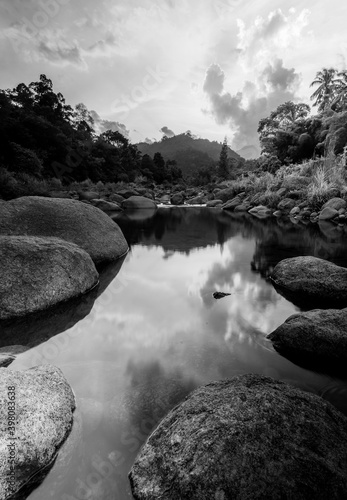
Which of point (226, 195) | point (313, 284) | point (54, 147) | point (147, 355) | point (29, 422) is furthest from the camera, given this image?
point (54, 147)

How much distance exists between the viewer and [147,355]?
10.5 ft

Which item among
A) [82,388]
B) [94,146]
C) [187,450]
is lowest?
[82,388]

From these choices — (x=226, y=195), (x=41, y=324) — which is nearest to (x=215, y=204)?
(x=226, y=195)

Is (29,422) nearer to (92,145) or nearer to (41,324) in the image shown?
(41,324)

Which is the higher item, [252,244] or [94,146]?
[94,146]

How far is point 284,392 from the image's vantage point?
2049 mm

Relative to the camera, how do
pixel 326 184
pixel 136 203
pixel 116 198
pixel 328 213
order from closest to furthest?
pixel 328 213
pixel 326 184
pixel 136 203
pixel 116 198

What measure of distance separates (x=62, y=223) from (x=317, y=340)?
5.24m

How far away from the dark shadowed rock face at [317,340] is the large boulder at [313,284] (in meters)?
1.42

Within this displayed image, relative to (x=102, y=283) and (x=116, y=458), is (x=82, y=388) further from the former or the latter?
(x=102, y=283)

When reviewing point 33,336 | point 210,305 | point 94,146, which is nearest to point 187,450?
point 33,336

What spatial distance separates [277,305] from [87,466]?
11.8 ft

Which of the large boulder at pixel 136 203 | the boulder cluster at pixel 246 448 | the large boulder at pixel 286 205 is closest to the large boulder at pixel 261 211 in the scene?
the large boulder at pixel 286 205

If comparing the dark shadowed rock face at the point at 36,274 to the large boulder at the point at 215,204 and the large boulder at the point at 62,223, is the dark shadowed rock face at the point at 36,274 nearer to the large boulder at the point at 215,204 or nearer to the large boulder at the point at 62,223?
the large boulder at the point at 62,223
